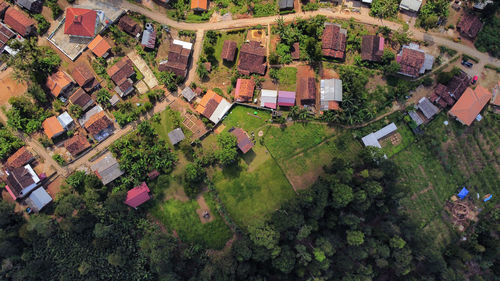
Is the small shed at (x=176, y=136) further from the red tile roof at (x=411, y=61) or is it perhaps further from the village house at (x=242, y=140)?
the red tile roof at (x=411, y=61)

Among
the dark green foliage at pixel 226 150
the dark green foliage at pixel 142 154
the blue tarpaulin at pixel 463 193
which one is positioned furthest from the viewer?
the blue tarpaulin at pixel 463 193

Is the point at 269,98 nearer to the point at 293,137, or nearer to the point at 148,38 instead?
the point at 293,137

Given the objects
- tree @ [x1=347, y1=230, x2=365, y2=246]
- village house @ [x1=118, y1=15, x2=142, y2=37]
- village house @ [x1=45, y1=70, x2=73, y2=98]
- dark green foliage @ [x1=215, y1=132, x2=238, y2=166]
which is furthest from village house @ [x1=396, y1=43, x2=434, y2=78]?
village house @ [x1=45, y1=70, x2=73, y2=98]

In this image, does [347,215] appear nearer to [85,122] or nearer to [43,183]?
[85,122]

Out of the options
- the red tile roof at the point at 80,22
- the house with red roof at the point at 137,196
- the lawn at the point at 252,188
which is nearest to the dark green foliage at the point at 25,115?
the red tile roof at the point at 80,22

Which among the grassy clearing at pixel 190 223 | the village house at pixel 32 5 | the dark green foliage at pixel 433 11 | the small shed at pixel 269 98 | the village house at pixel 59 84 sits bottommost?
the grassy clearing at pixel 190 223

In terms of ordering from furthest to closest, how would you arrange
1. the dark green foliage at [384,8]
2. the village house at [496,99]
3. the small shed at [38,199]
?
the village house at [496,99] < the dark green foliage at [384,8] < the small shed at [38,199]

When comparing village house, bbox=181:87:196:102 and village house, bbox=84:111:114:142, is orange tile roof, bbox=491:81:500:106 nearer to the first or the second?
village house, bbox=181:87:196:102
